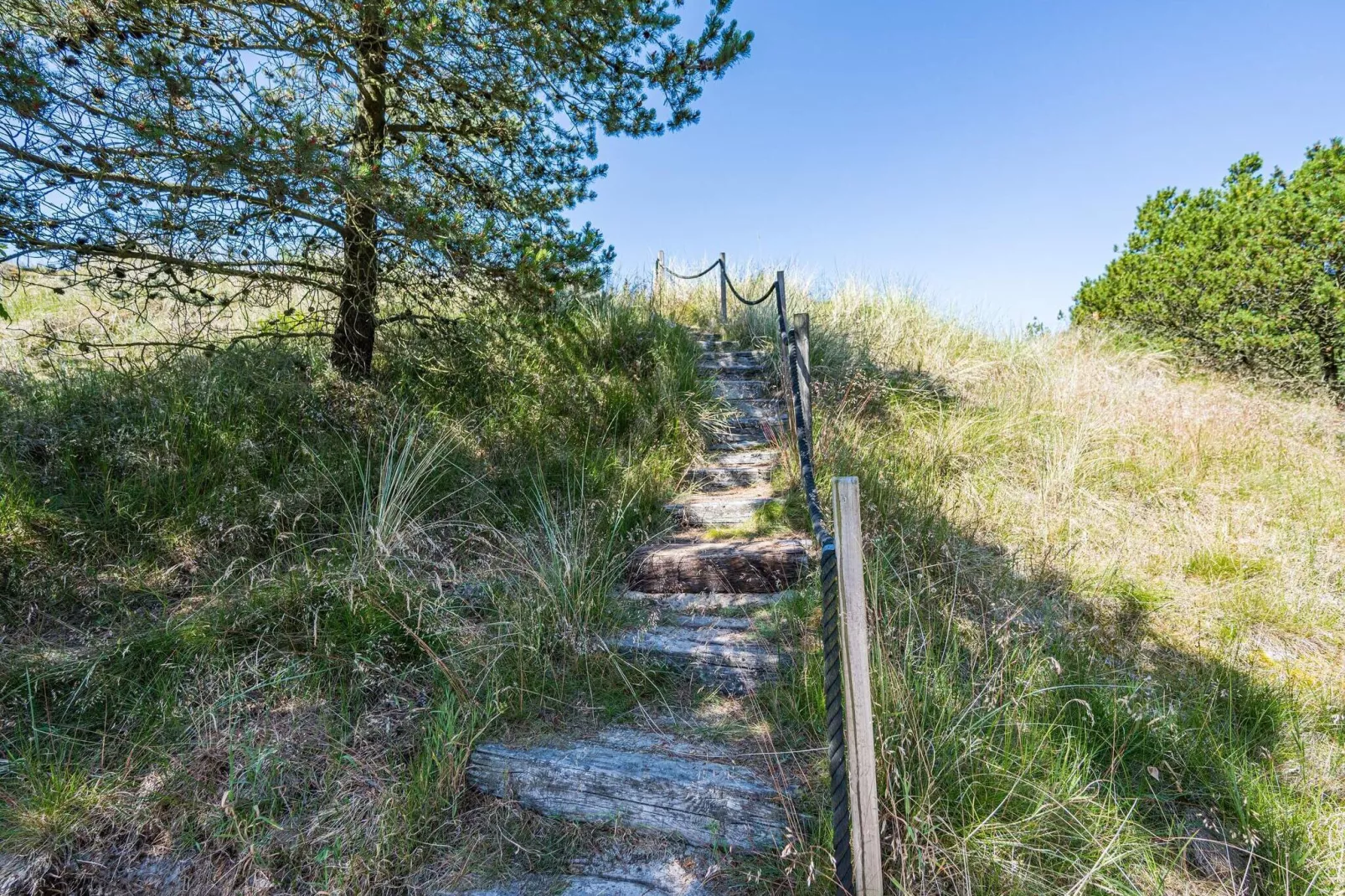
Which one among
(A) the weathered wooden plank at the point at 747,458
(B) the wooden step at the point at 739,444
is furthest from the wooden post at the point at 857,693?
(B) the wooden step at the point at 739,444

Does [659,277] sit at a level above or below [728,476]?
above

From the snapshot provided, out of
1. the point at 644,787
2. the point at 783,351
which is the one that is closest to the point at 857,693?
the point at 644,787

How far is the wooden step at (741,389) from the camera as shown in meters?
6.19

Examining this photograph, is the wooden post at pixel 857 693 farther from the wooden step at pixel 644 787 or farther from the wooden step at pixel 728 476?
the wooden step at pixel 728 476

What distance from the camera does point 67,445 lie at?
3.67 metres

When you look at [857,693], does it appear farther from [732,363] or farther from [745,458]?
[732,363]

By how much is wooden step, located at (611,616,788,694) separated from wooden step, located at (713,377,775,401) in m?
3.39

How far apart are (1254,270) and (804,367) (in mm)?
5879

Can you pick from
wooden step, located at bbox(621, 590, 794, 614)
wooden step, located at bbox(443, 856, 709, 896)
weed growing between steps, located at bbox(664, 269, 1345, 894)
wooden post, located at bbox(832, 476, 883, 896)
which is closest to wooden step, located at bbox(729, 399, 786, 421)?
weed growing between steps, located at bbox(664, 269, 1345, 894)

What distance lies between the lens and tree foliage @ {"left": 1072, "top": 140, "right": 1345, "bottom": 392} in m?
5.93

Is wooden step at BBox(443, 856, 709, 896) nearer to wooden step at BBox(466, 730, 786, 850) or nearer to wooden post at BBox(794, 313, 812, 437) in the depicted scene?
wooden step at BBox(466, 730, 786, 850)

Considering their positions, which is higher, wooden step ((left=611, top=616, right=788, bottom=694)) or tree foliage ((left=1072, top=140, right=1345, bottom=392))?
tree foliage ((left=1072, top=140, right=1345, bottom=392))

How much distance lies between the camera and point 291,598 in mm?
2799

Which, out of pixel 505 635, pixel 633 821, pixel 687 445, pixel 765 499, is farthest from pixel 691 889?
pixel 687 445
